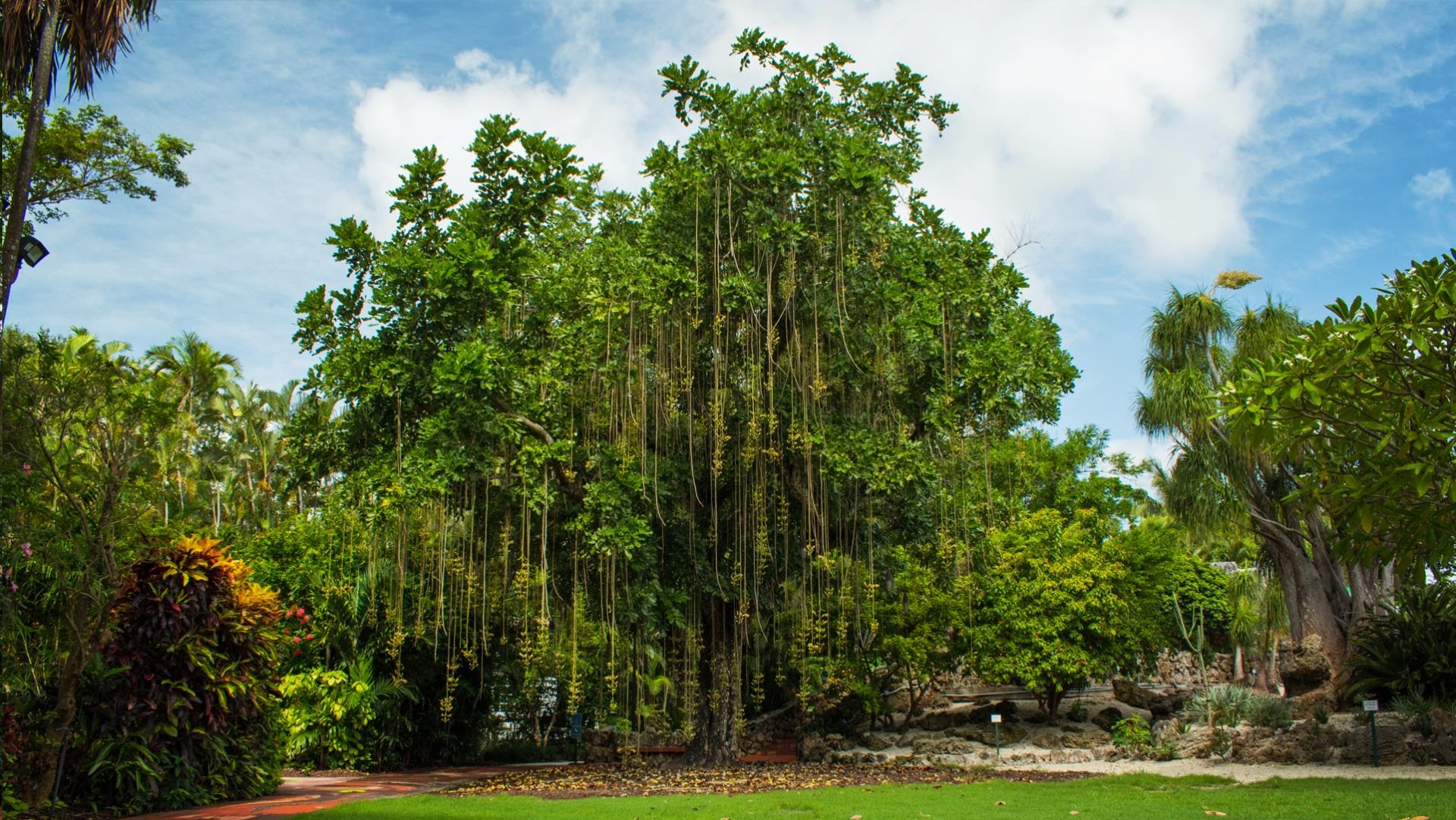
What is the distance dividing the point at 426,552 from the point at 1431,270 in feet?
29.9

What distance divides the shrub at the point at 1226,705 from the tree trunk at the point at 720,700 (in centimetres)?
567

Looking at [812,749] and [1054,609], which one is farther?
[812,749]

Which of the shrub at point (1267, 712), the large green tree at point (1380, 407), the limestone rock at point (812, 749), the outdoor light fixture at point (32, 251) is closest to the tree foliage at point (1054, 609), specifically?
the shrub at point (1267, 712)

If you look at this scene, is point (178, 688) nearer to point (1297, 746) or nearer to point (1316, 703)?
point (1297, 746)

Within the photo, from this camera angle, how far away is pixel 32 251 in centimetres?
694

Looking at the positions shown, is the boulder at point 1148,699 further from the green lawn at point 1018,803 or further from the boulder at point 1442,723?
the green lawn at point 1018,803

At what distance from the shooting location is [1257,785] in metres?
8.91

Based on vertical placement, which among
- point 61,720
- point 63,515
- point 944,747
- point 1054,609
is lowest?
point 944,747

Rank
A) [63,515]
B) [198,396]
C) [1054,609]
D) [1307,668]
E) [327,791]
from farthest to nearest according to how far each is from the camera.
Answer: [198,396] → [1307,668] → [1054,609] → [327,791] → [63,515]

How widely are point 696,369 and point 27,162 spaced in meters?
5.94

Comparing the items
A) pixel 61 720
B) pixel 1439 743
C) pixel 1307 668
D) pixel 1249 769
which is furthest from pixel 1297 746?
pixel 61 720

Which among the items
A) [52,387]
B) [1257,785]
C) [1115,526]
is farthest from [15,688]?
[1115,526]

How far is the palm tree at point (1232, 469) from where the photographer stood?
15.4 m

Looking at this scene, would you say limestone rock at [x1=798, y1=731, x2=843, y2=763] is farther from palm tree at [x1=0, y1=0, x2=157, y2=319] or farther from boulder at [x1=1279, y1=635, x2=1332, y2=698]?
palm tree at [x1=0, y1=0, x2=157, y2=319]
